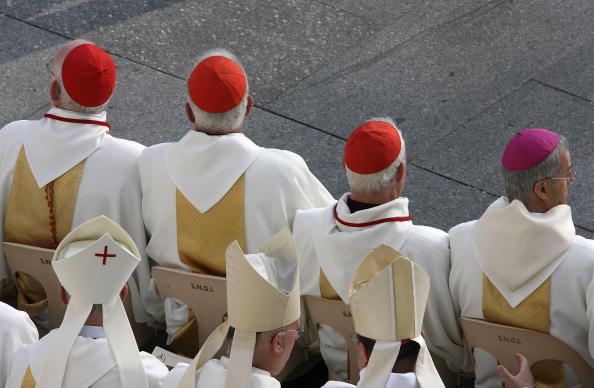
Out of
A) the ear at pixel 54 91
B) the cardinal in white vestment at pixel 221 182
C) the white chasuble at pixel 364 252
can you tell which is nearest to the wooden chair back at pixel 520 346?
the white chasuble at pixel 364 252

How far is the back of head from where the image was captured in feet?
17.5

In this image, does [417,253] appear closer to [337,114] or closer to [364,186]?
[364,186]

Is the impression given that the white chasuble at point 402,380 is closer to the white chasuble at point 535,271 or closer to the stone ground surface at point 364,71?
the white chasuble at point 535,271

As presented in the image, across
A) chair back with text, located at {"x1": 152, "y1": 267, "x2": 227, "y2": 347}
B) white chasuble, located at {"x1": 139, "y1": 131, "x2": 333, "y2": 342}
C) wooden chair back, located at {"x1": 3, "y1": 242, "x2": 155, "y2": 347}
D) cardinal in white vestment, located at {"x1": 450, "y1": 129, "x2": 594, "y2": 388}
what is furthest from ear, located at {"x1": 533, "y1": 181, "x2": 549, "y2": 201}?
wooden chair back, located at {"x1": 3, "y1": 242, "x2": 155, "y2": 347}

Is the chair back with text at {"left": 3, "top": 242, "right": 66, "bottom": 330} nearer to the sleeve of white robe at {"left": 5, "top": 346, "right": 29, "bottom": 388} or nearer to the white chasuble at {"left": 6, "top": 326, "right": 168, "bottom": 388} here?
the sleeve of white robe at {"left": 5, "top": 346, "right": 29, "bottom": 388}

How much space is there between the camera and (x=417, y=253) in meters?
4.93

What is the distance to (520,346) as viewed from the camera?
475 cm

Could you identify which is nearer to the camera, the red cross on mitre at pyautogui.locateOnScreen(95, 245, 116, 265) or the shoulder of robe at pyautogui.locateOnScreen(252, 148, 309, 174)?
the red cross on mitre at pyautogui.locateOnScreen(95, 245, 116, 265)

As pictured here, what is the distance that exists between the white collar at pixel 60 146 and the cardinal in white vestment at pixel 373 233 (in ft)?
3.54

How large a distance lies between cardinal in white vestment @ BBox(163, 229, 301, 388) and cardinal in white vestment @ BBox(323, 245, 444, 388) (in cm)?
25

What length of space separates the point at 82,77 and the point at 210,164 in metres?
0.68

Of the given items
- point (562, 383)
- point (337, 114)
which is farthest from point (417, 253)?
point (337, 114)

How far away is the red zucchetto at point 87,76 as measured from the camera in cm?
533

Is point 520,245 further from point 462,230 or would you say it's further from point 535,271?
point 462,230
